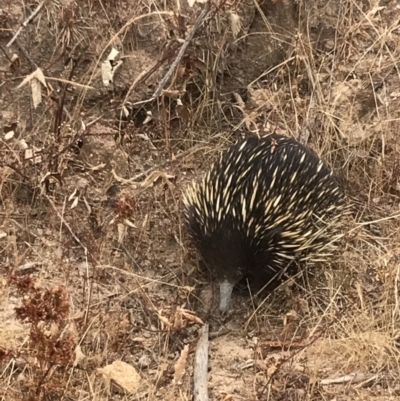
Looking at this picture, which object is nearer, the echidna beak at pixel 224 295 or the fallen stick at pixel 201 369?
the fallen stick at pixel 201 369

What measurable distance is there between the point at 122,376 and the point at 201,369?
30 centimetres

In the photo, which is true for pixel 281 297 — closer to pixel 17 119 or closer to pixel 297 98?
pixel 297 98

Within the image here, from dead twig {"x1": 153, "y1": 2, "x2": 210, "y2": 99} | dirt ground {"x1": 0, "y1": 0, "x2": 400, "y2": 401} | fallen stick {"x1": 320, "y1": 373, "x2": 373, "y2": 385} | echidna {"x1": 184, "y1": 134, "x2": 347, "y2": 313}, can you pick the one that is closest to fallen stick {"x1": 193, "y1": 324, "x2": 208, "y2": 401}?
dirt ground {"x1": 0, "y1": 0, "x2": 400, "y2": 401}

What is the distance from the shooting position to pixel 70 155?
3303mm

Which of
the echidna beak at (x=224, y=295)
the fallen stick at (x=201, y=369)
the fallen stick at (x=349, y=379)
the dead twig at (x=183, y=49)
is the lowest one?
the fallen stick at (x=349, y=379)

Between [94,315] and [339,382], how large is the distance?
940 millimetres

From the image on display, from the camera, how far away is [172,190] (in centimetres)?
314

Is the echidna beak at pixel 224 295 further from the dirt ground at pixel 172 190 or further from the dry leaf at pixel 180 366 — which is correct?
the dry leaf at pixel 180 366

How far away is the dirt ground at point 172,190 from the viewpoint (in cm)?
248

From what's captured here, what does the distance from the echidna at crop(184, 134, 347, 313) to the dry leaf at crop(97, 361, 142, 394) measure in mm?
552

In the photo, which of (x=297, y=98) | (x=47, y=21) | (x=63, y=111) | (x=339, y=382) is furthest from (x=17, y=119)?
(x=339, y=382)

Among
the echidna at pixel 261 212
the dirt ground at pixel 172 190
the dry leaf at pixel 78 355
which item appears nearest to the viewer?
the dry leaf at pixel 78 355

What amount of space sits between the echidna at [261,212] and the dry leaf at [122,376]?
552 mm

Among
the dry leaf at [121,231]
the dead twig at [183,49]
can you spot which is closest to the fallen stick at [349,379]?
the dry leaf at [121,231]
